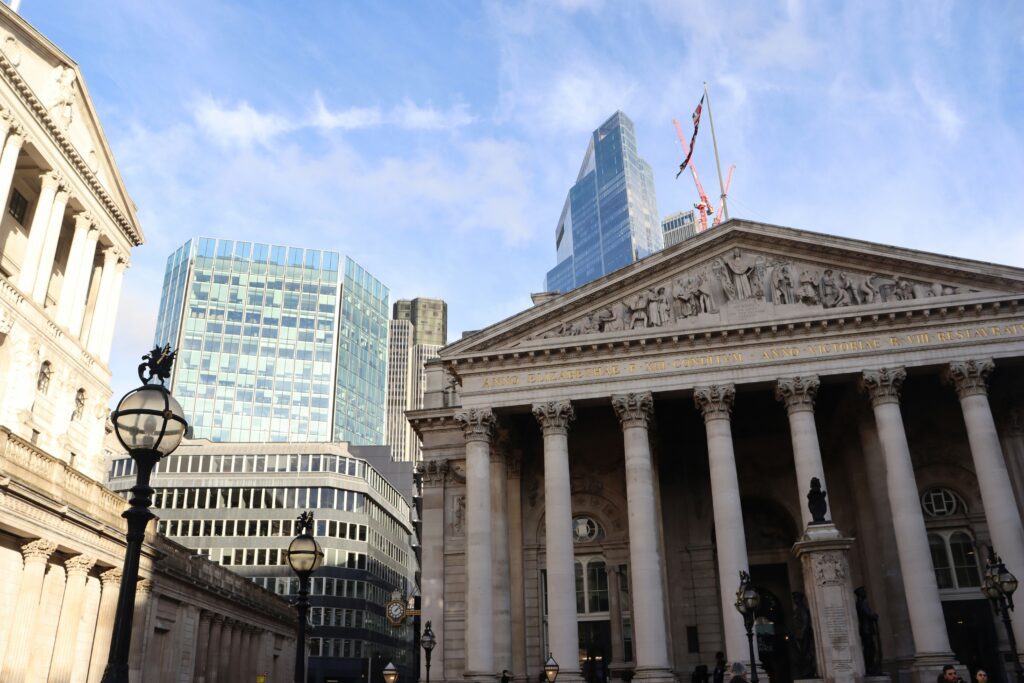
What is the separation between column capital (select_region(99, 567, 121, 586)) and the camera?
3161 cm

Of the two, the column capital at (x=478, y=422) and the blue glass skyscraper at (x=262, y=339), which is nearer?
the column capital at (x=478, y=422)

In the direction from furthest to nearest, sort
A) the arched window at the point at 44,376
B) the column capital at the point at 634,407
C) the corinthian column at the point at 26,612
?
the arched window at the point at 44,376 < the column capital at the point at 634,407 < the corinthian column at the point at 26,612

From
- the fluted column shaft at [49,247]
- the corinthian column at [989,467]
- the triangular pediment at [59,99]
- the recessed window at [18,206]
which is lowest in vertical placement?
the corinthian column at [989,467]

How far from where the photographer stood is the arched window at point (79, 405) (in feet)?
138

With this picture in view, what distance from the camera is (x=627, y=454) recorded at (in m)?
35.3

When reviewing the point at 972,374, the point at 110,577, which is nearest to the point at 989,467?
the point at 972,374

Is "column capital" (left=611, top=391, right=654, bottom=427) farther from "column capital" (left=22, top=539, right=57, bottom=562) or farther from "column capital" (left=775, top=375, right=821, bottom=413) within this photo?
"column capital" (left=22, top=539, right=57, bottom=562)

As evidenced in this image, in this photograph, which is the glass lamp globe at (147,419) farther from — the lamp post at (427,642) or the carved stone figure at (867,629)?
the lamp post at (427,642)

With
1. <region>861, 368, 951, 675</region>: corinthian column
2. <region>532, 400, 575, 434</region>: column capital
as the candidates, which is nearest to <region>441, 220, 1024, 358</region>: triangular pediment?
<region>532, 400, 575, 434</region>: column capital

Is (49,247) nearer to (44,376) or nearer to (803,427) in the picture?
(44,376)

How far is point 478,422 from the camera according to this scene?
37.2 m

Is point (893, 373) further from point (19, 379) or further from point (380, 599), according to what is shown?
point (380, 599)

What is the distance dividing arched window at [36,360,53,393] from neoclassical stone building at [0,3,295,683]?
0.06 m

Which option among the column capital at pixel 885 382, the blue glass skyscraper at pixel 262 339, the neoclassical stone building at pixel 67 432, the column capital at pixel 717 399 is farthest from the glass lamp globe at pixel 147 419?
the blue glass skyscraper at pixel 262 339
